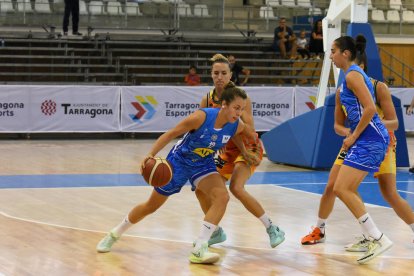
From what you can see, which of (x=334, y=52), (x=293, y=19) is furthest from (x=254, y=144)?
(x=293, y=19)

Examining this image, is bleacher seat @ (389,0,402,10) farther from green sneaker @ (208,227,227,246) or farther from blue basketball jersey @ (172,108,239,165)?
blue basketball jersey @ (172,108,239,165)

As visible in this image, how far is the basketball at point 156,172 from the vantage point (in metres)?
7.18

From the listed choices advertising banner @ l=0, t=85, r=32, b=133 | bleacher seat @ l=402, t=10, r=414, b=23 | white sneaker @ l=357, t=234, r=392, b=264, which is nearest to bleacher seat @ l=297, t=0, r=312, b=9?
bleacher seat @ l=402, t=10, r=414, b=23

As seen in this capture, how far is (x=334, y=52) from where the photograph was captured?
764 cm

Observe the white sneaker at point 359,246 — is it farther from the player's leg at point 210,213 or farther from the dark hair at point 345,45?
the dark hair at point 345,45

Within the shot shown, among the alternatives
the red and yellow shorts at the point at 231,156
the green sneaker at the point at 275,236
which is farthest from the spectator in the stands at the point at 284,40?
the green sneaker at the point at 275,236

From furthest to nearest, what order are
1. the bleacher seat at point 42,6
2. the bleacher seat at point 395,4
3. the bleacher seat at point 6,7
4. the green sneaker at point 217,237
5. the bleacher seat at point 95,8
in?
the bleacher seat at point 395,4 → the bleacher seat at point 95,8 → the bleacher seat at point 42,6 → the bleacher seat at point 6,7 → the green sneaker at point 217,237

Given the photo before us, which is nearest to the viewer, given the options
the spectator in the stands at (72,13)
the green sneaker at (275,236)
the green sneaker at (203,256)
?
the green sneaker at (203,256)

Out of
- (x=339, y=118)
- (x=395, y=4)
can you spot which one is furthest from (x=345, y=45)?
(x=395, y=4)

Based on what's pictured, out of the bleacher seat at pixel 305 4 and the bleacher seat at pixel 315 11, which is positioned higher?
the bleacher seat at pixel 305 4

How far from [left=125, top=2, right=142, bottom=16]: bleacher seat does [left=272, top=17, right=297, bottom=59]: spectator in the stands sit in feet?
13.1

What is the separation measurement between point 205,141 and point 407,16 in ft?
72.8

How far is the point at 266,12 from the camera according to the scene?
2739 centimetres

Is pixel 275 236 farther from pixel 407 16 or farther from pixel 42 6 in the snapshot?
pixel 407 16
